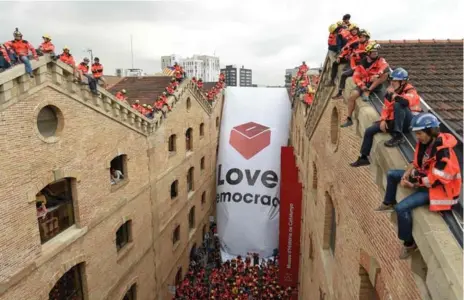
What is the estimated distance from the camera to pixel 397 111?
5.64 m

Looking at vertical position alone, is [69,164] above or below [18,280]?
above

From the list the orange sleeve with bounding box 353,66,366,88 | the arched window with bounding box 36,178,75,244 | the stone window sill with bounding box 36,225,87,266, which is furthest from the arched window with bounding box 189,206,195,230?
the orange sleeve with bounding box 353,66,366,88

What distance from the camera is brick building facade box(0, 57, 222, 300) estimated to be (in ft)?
31.3

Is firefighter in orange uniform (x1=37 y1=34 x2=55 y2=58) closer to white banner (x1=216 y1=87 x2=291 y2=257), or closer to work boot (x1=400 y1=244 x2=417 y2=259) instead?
work boot (x1=400 y1=244 x2=417 y2=259)

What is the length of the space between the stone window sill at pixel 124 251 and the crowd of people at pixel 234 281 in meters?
6.53

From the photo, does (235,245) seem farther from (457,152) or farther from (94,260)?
(457,152)

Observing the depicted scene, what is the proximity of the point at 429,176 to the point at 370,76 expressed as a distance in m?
4.10

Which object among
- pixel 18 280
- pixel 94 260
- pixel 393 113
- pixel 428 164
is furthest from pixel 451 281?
pixel 94 260

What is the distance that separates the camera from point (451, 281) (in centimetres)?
344

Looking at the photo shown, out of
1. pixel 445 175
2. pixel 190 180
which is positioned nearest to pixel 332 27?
pixel 445 175

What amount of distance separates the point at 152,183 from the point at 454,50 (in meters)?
14.5

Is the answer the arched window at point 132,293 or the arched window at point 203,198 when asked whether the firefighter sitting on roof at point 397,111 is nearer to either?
the arched window at point 132,293

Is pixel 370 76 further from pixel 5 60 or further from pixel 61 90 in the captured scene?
pixel 5 60

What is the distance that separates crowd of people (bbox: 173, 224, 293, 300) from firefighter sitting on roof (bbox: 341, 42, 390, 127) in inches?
597
